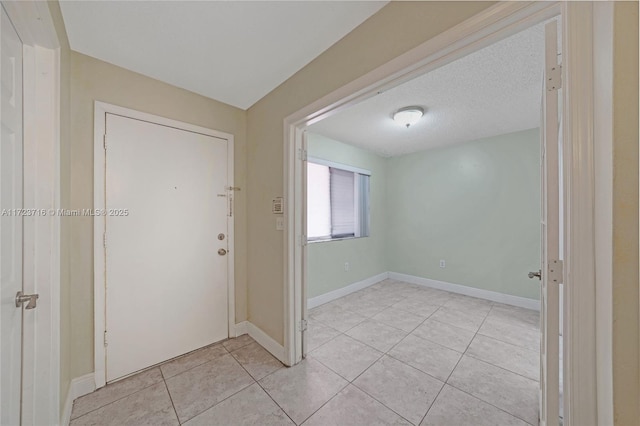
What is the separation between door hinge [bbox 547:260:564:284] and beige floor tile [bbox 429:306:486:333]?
1.96m

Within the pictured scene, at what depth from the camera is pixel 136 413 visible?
4.64ft

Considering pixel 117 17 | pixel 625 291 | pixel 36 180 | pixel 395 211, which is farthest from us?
pixel 395 211

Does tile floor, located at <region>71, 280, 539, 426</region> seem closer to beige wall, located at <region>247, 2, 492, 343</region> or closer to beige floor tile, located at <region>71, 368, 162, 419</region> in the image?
beige floor tile, located at <region>71, 368, 162, 419</region>

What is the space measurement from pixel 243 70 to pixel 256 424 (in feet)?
8.13

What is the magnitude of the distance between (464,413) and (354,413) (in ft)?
2.31

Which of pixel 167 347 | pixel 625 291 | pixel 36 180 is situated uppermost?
pixel 36 180

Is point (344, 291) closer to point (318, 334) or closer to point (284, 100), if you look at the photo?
point (318, 334)

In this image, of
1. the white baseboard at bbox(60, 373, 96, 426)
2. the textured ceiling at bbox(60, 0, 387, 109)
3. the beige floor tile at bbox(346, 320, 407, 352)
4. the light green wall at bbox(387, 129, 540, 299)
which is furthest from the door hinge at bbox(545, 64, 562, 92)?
the white baseboard at bbox(60, 373, 96, 426)

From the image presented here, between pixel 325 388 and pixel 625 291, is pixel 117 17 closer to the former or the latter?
pixel 625 291

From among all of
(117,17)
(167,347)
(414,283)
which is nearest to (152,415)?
(167,347)

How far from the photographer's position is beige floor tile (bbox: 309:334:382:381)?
1827 mm

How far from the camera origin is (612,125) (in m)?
0.61

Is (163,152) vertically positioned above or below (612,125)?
above

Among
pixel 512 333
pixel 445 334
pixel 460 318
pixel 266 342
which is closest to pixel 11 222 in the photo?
pixel 266 342
